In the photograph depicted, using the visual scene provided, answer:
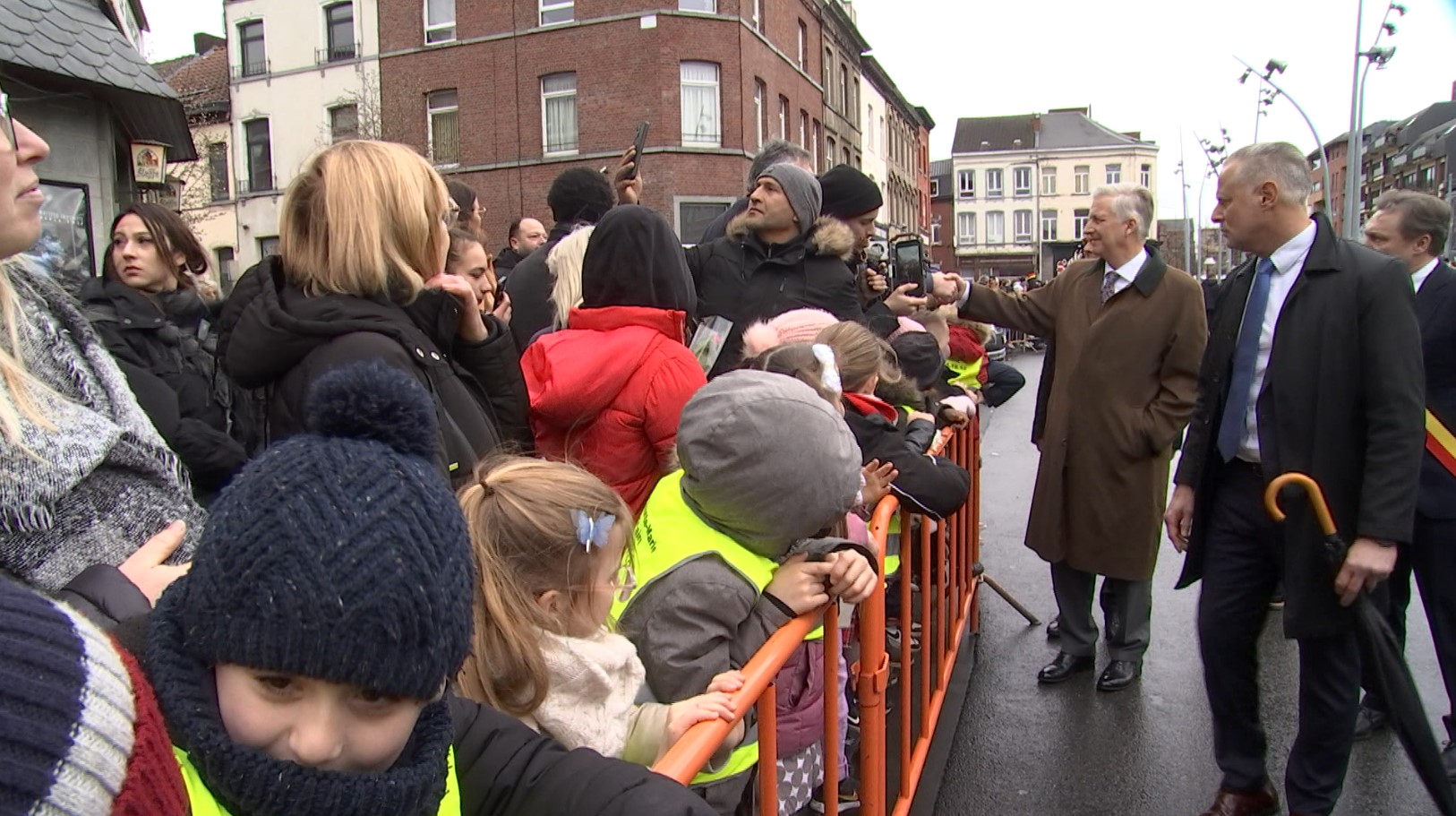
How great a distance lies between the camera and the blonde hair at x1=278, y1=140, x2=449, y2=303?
2209mm

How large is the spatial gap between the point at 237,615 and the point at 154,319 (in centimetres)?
295

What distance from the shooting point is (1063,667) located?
182 inches

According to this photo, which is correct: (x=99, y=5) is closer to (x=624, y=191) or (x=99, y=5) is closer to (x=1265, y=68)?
(x=624, y=191)

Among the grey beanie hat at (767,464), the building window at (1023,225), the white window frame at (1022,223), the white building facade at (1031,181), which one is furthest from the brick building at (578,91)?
the building window at (1023,225)

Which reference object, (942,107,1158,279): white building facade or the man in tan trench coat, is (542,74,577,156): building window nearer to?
the man in tan trench coat

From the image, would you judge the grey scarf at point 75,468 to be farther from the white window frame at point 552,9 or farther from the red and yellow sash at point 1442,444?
the white window frame at point 552,9

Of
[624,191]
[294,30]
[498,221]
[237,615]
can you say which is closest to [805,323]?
[624,191]

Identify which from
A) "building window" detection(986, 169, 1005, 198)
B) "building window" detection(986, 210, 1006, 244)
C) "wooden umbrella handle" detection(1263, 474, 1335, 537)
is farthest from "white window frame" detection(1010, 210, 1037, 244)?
"wooden umbrella handle" detection(1263, 474, 1335, 537)

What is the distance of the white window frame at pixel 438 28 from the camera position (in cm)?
2575

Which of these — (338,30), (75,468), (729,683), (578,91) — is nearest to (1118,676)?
(729,683)

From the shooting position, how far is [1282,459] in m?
3.13

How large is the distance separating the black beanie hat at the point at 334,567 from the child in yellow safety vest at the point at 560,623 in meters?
0.73

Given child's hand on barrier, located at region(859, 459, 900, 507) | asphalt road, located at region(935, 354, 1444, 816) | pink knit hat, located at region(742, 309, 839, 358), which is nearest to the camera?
child's hand on barrier, located at region(859, 459, 900, 507)

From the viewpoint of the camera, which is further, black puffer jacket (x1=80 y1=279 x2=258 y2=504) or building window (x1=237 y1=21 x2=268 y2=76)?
building window (x1=237 y1=21 x2=268 y2=76)
